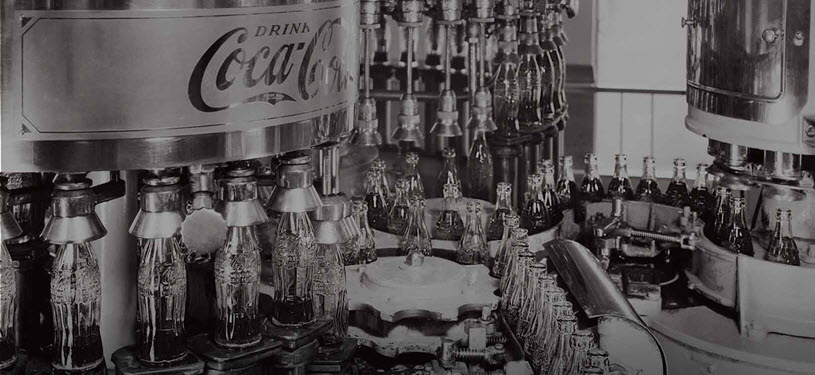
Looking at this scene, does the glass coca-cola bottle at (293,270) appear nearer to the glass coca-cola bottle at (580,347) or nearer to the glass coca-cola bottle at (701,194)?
the glass coca-cola bottle at (580,347)

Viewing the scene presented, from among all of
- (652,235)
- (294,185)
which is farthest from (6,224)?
(652,235)

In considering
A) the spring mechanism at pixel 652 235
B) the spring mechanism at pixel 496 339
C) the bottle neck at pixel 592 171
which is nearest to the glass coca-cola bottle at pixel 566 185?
the bottle neck at pixel 592 171

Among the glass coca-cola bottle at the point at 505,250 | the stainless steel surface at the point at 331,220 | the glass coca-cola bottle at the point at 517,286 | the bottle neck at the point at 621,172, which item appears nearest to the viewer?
the stainless steel surface at the point at 331,220

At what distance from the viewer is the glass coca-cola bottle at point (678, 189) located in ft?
11.7

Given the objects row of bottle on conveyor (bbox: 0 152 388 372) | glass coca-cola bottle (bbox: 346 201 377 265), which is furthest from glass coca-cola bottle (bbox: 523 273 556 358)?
glass coca-cola bottle (bbox: 346 201 377 265)

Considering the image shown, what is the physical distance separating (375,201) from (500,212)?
43 centimetres

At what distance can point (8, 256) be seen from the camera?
188cm

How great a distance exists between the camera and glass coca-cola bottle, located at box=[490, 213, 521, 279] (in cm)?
269

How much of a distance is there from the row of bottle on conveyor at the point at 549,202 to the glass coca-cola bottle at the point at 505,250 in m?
0.10

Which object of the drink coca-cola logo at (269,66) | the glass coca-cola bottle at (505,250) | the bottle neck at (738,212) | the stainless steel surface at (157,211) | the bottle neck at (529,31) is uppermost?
the bottle neck at (529,31)

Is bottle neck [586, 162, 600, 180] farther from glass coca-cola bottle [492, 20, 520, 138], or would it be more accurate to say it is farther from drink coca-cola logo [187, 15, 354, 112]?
drink coca-cola logo [187, 15, 354, 112]

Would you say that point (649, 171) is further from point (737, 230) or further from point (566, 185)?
point (737, 230)

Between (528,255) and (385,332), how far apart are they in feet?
1.19

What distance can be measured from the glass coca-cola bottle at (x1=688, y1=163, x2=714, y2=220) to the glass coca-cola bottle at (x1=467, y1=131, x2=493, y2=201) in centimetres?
66
